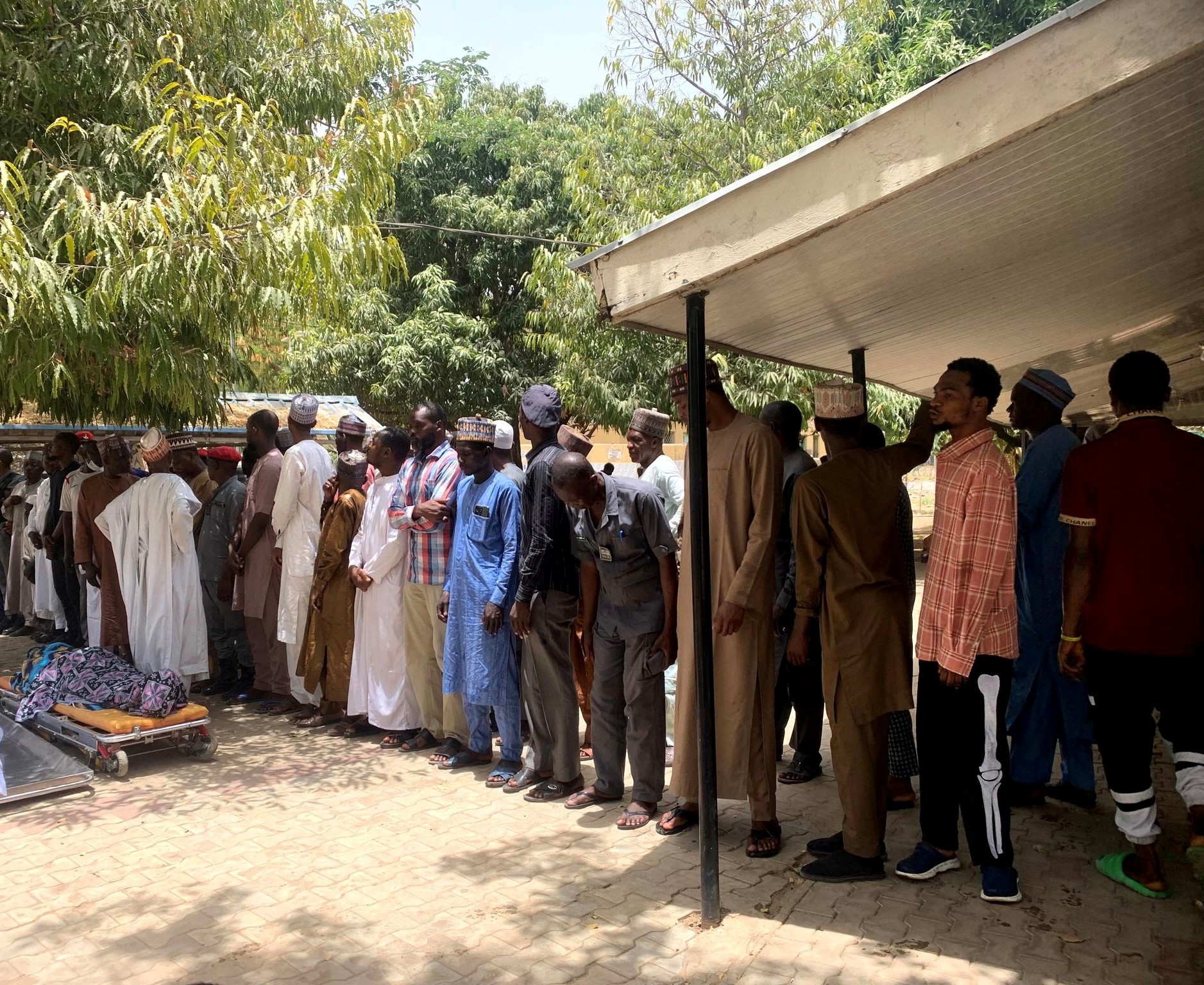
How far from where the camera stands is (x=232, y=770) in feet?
19.3

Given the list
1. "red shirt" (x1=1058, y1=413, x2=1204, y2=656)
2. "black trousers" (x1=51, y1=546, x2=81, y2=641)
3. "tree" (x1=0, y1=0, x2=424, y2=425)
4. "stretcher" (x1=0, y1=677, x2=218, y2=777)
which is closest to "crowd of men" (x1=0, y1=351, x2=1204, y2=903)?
"red shirt" (x1=1058, y1=413, x2=1204, y2=656)

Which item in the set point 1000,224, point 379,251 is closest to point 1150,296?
point 1000,224

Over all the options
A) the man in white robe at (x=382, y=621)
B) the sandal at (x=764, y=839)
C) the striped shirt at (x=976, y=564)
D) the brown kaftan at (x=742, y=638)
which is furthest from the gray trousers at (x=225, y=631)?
the striped shirt at (x=976, y=564)

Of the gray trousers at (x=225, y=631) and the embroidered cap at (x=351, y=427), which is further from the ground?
the embroidered cap at (x=351, y=427)

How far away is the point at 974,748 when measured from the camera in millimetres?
3744

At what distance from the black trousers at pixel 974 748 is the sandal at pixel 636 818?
56.4 inches

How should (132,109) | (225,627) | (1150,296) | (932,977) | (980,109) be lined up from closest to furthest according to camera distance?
1. (980,109)
2. (932,977)
3. (1150,296)
4. (132,109)
5. (225,627)

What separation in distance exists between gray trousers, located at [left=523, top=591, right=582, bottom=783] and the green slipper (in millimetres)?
2477

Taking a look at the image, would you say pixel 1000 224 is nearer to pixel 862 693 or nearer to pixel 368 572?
pixel 862 693

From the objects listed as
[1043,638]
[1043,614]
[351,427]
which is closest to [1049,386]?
[1043,614]

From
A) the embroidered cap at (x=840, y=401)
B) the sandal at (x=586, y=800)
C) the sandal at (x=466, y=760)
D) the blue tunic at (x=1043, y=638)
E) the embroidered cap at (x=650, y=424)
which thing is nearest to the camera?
the embroidered cap at (x=840, y=401)

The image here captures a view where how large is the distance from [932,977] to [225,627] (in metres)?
6.15

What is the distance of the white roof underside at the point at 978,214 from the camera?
103 inches

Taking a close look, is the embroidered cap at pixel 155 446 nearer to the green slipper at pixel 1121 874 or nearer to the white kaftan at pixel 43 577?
the white kaftan at pixel 43 577
